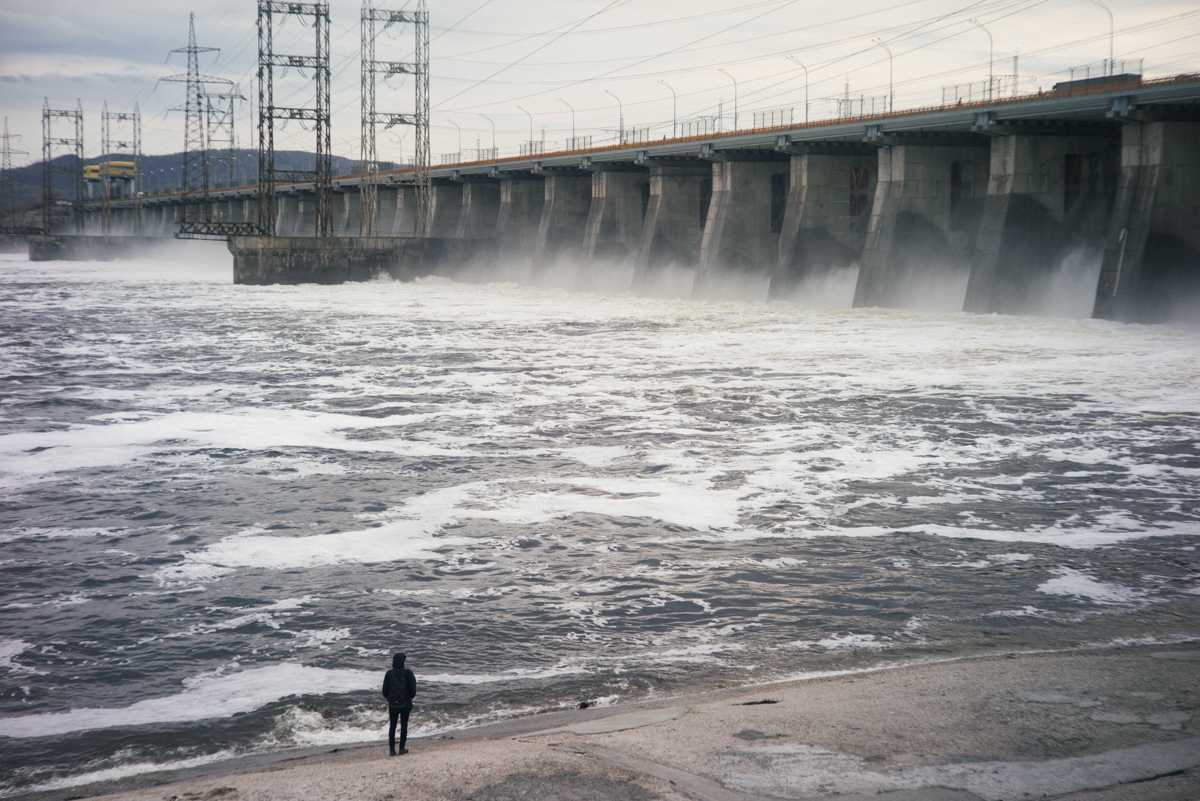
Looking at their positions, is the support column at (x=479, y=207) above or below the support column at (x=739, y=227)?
above

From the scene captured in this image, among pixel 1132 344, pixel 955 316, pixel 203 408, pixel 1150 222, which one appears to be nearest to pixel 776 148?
pixel 955 316

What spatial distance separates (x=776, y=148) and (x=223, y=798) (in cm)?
5000

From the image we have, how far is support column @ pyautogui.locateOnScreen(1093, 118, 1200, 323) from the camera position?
33.9 m

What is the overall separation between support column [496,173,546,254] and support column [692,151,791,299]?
25.4 m

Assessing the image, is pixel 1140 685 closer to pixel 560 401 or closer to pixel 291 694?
pixel 291 694

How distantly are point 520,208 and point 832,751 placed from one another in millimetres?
77093

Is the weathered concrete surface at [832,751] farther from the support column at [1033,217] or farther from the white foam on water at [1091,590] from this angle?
the support column at [1033,217]

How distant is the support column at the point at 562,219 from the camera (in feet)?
239

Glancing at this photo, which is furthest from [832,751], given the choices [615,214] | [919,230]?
[615,214]

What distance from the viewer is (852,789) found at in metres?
4.59

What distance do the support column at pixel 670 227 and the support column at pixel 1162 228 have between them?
29.5m

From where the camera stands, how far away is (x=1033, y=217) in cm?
4034

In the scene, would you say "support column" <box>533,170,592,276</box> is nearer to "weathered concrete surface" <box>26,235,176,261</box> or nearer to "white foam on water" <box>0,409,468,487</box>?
"white foam on water" <box>0,409,468,487</box>

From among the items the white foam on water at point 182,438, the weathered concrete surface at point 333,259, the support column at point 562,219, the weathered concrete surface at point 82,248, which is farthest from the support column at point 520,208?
the weathered concrete surface at point 82,248
